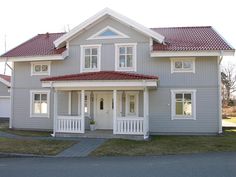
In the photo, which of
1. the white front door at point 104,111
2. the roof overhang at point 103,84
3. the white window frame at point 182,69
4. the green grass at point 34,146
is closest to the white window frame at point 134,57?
the white front door at point 104,111

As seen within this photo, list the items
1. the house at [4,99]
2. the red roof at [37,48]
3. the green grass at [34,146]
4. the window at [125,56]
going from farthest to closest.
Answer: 1. the house at [4,99]
2. the red roof at [37,48]
3. the window at [125,56]
4. the green grass at [34,146]

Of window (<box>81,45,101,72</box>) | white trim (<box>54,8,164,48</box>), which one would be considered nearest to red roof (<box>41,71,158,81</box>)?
window (<box>81,45,101,72</box>)

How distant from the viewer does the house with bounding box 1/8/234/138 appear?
19672 millimetres

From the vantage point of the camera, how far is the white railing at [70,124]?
1961 cm

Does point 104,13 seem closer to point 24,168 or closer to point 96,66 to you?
point 96,66

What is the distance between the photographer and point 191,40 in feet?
71.7

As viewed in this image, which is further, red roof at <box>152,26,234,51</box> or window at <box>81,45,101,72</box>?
window at <box>81,45,101,72</box>

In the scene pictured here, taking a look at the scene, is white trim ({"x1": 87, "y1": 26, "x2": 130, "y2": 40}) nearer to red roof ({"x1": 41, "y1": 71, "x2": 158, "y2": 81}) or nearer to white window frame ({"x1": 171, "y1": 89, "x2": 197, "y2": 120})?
red roof ({"x1": 41, "y1": 71, "x2": 158, "y2": 81})

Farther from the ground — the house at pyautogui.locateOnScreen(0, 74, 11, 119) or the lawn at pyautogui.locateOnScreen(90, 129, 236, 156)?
the house at pyautogui.locateOnScreen(0, 74, 11, 119)

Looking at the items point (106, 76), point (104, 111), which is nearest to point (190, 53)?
point (106, 76)

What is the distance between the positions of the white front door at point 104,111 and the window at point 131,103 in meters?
1.11

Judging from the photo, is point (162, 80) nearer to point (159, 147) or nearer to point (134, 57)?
point (134, 57)

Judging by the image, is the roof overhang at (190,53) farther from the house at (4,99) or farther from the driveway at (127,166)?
the house at (4,99)

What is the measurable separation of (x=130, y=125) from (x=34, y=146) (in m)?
5.46
